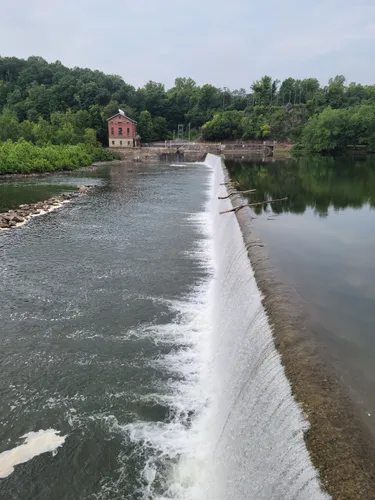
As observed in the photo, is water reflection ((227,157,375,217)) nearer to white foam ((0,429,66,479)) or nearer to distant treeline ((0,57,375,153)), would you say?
white foam ((0,429,66,479))

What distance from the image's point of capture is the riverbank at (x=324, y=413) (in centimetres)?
363

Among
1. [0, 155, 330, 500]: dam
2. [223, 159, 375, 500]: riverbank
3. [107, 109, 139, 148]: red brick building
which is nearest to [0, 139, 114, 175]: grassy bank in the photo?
[107, 109, 139, 148]: red brick building

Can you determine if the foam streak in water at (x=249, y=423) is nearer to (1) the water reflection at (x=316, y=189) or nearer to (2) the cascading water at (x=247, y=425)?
(2) the cascading water at (x=247, y=425)

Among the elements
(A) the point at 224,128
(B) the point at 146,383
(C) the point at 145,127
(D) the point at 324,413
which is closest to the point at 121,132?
(C) the point at 145,127

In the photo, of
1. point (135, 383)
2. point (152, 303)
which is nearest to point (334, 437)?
point (135, 383)

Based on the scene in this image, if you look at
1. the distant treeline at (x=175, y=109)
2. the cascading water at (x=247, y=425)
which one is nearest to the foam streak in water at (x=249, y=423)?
the cascading water at (x=247, y=425)

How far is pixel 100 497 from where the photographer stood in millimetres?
5121

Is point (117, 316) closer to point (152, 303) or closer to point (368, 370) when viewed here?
point (152, 303)

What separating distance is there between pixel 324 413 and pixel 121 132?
66680 millimetres

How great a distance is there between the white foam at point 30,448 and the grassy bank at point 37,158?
3334 cm

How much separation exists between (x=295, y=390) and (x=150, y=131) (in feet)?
239

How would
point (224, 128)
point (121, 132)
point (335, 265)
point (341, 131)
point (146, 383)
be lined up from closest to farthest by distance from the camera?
point (146, 383)
point (335, 265)
point (341, 131)
point (121, 132)
point (224, 128)

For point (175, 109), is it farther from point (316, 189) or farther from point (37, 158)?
point (316, 189)

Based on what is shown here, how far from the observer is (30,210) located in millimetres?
20641
